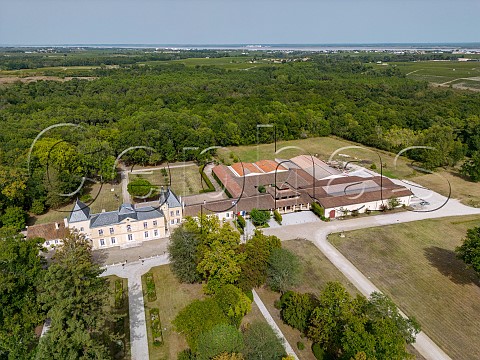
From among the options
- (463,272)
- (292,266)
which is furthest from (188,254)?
(463,272)

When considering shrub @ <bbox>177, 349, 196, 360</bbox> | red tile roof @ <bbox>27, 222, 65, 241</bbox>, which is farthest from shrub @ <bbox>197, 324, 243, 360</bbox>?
red tile roof @ <bbox>27, 222, 65, 241</bbox>

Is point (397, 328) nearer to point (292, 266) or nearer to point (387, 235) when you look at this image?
point (292, 266)

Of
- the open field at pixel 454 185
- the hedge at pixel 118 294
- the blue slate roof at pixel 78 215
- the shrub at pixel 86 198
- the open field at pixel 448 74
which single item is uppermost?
the open field at pixel 448 74

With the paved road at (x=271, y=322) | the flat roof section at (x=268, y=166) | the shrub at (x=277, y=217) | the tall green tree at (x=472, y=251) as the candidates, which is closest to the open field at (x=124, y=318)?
the paved road at (x=271, y=322)

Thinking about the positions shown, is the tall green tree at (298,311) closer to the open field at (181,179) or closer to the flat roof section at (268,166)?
the open field at (181,179)

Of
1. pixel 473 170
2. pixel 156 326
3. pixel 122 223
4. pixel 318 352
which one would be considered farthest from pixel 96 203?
pixel 473 170
